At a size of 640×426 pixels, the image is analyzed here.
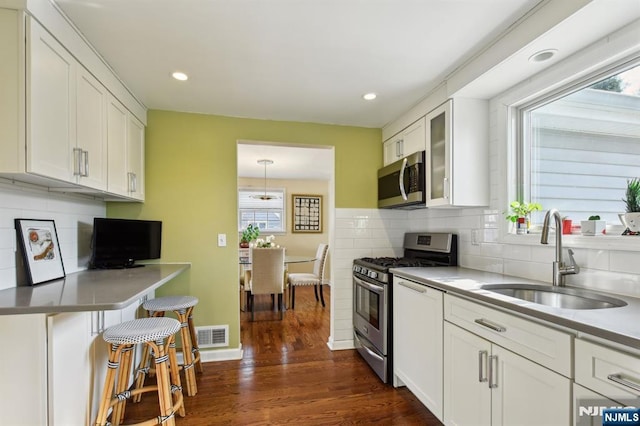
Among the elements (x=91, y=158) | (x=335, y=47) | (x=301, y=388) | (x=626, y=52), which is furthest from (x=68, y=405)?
(x=626, y=52)

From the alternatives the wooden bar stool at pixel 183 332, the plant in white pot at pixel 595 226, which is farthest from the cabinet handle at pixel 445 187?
the wooden bar stool at pixel 183 332

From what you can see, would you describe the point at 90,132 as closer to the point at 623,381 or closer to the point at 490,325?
the point at 490,325

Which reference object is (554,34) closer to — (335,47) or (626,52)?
(626,52)

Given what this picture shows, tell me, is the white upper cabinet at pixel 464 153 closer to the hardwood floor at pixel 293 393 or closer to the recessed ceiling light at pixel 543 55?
the recessed ceiling light at pixel 543 55

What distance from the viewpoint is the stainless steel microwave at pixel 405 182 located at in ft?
8.26

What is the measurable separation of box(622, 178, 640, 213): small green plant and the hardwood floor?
1.60m

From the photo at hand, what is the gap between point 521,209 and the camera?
195 cm

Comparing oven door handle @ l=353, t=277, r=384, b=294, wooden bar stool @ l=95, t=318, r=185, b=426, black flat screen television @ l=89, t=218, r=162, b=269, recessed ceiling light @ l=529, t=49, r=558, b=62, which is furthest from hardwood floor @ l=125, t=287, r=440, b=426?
recessed ceiling light @ l=529, t=49, r=558, b=62

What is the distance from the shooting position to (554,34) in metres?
1.45

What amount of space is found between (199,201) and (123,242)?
68cm

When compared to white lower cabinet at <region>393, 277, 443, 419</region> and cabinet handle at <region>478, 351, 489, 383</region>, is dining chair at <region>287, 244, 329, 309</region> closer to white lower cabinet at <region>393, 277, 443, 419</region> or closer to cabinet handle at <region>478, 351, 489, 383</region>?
white lower cabinet at <region>393, 277, 443, 419</region>

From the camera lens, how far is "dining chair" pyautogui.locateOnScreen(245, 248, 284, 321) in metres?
4.00

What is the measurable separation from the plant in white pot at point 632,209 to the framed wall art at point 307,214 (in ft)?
17.8

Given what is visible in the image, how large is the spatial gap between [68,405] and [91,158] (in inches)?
50.9
